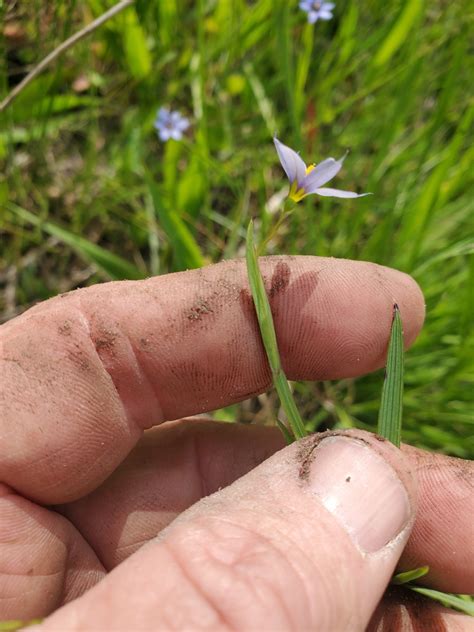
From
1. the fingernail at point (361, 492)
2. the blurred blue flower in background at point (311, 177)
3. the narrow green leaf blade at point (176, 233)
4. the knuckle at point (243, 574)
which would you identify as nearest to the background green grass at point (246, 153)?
the narrow green leaf blade at point (176, 233)

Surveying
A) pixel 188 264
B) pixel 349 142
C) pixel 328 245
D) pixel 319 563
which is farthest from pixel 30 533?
pixel 349 142

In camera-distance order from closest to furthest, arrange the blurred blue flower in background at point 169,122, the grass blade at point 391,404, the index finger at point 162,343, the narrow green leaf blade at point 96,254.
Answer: the grass blade at point 391,404
the index finger at point 162,343
the narrow green leaf blade at point 96,254
the blurred blue flower in background at point 169,122

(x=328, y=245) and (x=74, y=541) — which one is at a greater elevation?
(x=328, y=245)

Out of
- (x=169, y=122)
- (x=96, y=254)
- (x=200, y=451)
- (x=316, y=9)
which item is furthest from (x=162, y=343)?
(x=316, y=9)

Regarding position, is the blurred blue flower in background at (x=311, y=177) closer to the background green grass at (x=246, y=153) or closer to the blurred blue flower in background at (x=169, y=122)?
the background green grass at (x=246, y=153)

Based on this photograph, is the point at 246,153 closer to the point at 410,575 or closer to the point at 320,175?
the point at 320,175

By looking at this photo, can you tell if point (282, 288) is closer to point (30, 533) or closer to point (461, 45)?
point (30, 533)
